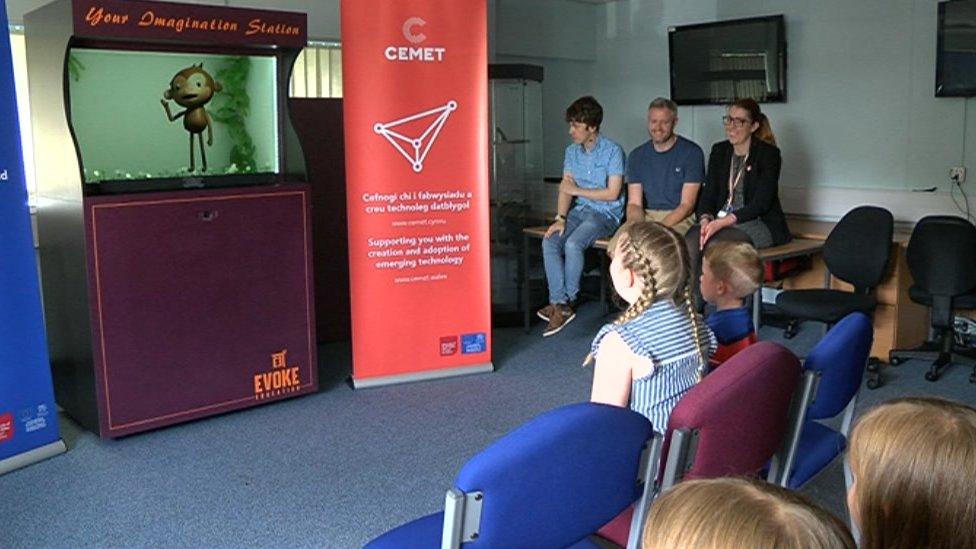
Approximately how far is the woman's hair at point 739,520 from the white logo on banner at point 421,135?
3.82 m

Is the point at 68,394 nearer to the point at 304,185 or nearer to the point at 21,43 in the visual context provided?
the point at 304,185

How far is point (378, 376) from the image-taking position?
15.9ft

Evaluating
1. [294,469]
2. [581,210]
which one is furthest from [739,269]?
[581,210]

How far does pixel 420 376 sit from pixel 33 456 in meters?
1.87

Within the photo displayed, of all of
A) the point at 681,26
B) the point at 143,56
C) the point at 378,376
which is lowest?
the point at 378,376

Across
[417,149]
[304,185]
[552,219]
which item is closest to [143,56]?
[304,185]

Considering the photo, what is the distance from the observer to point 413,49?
468cm

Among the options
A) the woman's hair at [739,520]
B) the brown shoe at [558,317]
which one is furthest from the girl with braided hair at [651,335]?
the brown shoe at [558,317]

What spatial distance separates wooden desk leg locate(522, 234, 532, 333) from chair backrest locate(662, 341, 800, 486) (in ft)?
12.4

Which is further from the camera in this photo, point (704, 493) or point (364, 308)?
point (364, 308)

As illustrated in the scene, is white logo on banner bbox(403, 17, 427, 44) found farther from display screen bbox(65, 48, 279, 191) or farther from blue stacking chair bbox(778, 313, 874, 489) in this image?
blue stacking chair bbox(778, 313, 874, 489)

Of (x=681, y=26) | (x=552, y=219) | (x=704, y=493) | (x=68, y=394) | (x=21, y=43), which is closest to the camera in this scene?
(x=704, y=493)

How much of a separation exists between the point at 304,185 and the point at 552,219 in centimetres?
254

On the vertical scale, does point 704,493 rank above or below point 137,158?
below
